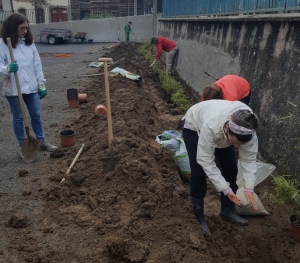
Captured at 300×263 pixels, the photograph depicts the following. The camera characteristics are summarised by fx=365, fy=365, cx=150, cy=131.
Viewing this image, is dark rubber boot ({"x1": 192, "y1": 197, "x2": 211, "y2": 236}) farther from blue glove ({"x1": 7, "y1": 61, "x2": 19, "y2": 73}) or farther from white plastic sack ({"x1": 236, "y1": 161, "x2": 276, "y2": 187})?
blue glove ({"x1": 7, "y1": 61, "x2": 19, "y2": 73})

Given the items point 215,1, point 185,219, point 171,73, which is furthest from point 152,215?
point 171,73

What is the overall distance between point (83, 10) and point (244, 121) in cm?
4091

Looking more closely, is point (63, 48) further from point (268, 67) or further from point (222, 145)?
point (222, 145)

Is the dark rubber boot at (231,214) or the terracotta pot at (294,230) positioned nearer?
the terracotta pot at (294,230)

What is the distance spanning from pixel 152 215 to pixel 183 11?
1252 cm

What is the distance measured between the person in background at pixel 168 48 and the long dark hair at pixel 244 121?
1027 cm

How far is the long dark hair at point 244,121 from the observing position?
8.59ft

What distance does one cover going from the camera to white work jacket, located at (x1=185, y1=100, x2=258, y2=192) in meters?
2.88

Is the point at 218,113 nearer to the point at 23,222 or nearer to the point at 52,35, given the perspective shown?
the point at 23,222

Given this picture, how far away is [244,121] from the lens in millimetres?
2615

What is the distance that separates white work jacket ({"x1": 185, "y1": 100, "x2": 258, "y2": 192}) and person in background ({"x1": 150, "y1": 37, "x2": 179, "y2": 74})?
982 cm

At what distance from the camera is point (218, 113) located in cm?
294

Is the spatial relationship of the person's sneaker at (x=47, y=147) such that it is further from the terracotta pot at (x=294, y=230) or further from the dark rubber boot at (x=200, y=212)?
the terracotta pot at (x=294, y=230)

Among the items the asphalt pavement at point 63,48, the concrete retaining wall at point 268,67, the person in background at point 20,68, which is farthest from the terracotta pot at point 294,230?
the asphalt pavement at point 63,48
